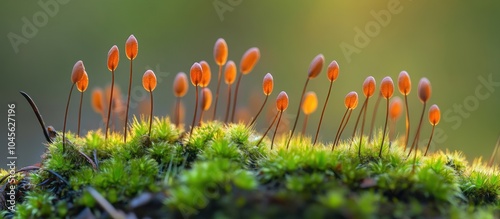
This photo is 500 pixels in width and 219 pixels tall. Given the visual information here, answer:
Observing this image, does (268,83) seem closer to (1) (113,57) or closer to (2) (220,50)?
(2) (220,50)

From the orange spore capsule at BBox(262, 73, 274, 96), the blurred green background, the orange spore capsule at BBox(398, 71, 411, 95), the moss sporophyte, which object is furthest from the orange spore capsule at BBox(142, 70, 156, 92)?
the blurred green background

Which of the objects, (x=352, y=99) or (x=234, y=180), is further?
(x=352, y=99)

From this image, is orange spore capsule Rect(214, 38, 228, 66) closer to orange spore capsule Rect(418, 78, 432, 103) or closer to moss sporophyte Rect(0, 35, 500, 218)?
moss sporophyte Rect(0, 35, 500, 218)

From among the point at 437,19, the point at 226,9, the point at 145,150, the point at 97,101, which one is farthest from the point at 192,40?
the point at 145,150

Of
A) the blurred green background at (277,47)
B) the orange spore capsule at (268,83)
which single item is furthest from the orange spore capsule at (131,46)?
the blurred green background at (277,47)

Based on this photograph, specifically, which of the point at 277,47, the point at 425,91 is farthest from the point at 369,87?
the point at 277,47

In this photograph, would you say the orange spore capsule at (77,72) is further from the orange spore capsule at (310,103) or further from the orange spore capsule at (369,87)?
the orange spore capsule at (369,87)

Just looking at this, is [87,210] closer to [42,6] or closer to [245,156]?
[245,156]
